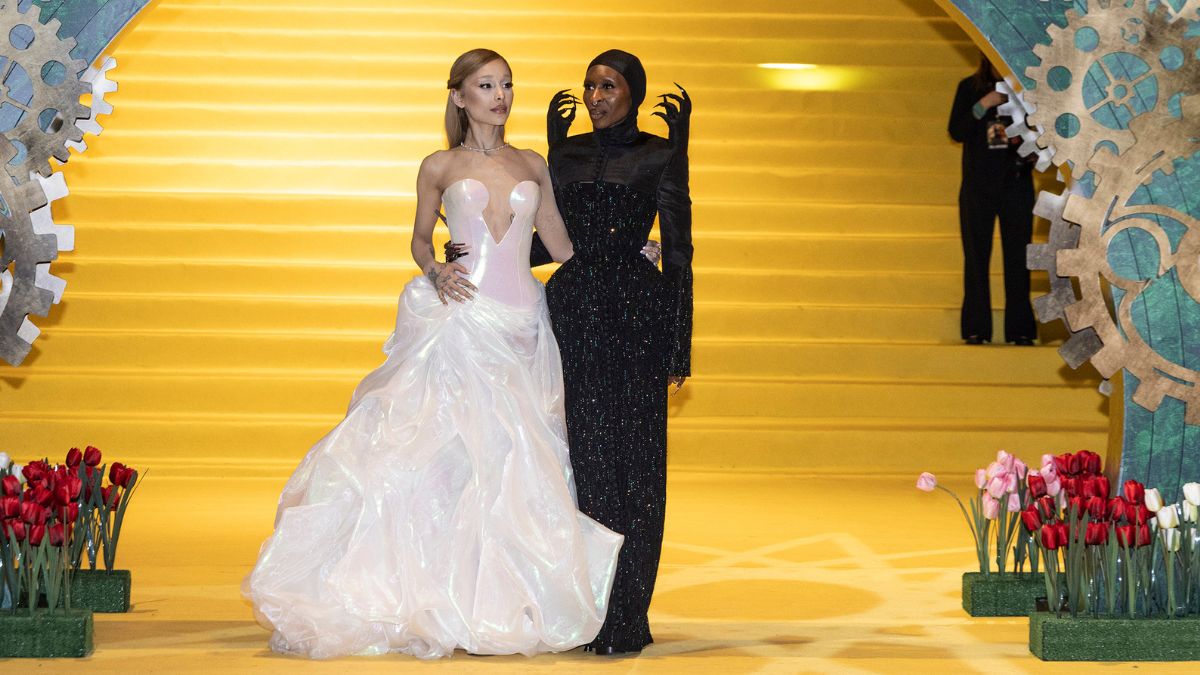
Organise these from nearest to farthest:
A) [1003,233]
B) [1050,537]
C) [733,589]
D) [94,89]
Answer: [1050,537] → [94,89] → [733,589] → [1003,233]

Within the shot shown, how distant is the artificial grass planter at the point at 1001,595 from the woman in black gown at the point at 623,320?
Result: 1.12m

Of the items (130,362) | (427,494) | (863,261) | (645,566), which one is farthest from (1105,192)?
(130,362)

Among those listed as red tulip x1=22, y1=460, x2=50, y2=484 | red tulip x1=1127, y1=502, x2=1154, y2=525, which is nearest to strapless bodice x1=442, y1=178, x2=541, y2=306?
red tulip x1=22, y1=460, x2=50, y2=484

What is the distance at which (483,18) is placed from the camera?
10.3 m

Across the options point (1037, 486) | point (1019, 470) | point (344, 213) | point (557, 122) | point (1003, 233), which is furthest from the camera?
point (344, 213)

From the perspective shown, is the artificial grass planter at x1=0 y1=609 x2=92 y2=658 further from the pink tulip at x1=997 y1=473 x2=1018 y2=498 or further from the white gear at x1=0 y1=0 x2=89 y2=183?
the pink tulip at x1=997 y1=473 x2=1018 y2=498

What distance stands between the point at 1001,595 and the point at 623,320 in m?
1.52

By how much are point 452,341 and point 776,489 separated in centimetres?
331

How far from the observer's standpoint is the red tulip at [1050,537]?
13.9 ft

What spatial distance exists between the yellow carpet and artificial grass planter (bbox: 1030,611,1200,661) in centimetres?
6

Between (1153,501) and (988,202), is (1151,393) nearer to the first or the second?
(1153,501)

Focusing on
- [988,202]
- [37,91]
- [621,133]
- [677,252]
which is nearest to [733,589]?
[677,252]

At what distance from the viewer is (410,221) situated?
8.88 meters

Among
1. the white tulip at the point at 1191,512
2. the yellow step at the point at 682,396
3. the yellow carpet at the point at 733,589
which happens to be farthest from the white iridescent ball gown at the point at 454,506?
the yellow step at the point at 682,396
